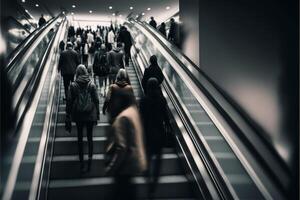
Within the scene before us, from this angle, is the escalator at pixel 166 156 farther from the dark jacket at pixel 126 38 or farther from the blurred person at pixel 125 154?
the dark jacket at pixel 126 38

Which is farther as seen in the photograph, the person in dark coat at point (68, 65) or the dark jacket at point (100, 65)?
the dark jacket at point (100, 65)

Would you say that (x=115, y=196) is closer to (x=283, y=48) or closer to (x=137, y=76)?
(x=283, y=48)

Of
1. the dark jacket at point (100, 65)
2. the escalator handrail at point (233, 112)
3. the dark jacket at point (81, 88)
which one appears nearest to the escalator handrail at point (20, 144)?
the dark jacket at point (81, 88)

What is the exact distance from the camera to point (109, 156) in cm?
443

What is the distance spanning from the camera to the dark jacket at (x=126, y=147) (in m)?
4.36

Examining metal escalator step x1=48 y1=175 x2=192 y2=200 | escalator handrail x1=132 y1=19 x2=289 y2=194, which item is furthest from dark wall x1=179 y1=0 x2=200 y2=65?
metal escalator step x1=48 y1=175 x2=192 y2=200

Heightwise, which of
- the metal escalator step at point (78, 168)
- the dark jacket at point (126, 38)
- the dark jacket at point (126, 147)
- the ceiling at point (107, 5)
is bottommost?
the metal escalator step at point (78, 168)

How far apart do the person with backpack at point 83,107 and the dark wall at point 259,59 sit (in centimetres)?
259

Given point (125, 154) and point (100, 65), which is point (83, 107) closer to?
point (125, 154)

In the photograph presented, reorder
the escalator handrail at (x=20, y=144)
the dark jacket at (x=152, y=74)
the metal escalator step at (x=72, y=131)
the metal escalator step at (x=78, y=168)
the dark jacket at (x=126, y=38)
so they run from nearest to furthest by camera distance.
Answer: the escalator handrail at (x=20, y=144)
the metal escalator step at (x=78, y=168)
the metal escalator step at (x=72, y=131)
the dark jacket at (x=152, y=74)
the dark jacket at (x=126, y=38)

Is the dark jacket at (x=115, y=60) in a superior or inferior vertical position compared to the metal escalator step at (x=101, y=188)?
superior

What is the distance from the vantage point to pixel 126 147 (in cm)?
439

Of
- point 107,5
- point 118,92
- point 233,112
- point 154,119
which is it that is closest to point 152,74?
point 154,119

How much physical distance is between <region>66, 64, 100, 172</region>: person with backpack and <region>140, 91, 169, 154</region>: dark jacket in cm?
85
